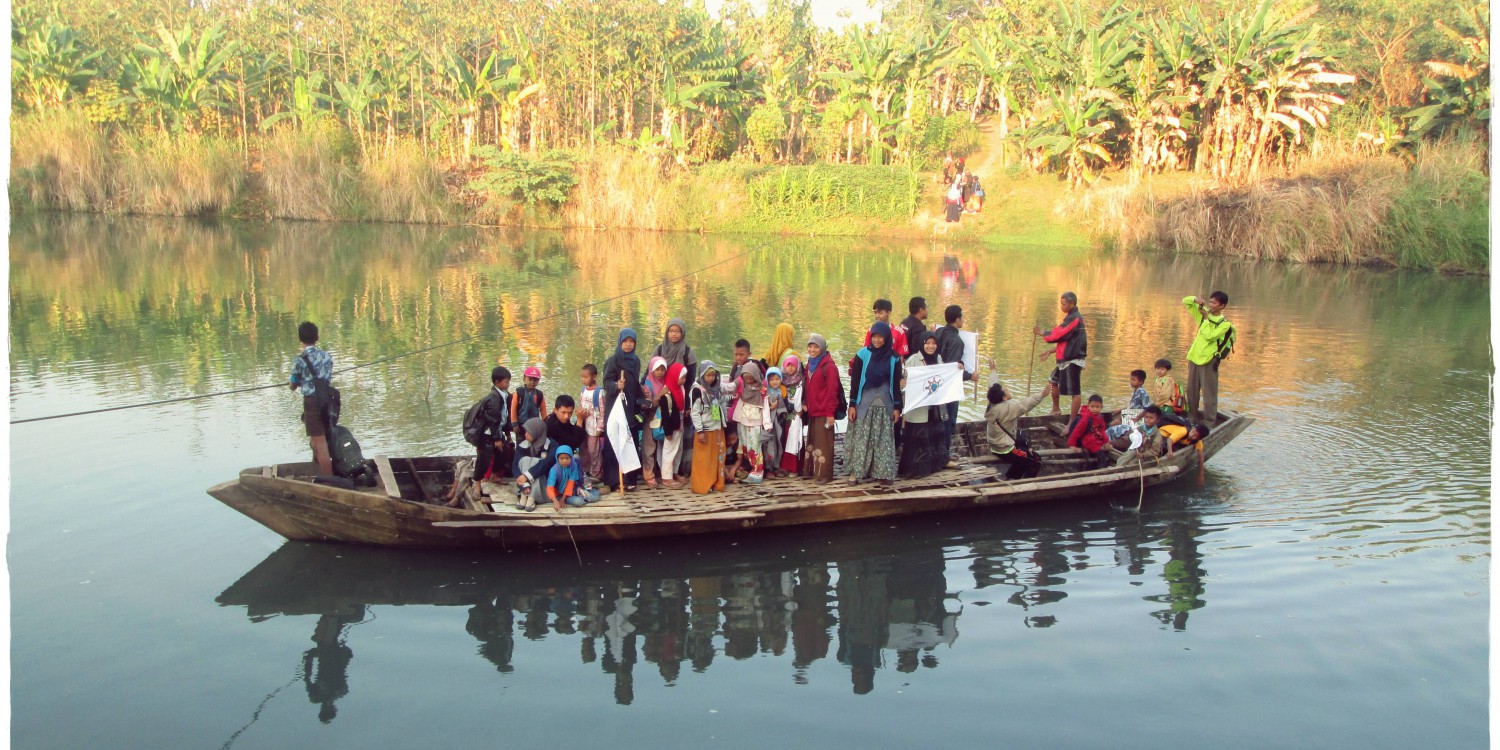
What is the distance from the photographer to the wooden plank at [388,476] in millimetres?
7795

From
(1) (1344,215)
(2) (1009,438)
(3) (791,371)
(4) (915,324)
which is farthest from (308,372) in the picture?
(1) (1344,215)

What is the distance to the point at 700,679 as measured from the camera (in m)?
6.22

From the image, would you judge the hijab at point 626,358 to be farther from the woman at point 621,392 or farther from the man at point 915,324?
the man at point 915,324

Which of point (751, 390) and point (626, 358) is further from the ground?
point (626, 358)

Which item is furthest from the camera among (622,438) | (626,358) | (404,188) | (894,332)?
(404,188)

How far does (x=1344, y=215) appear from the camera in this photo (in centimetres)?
2472

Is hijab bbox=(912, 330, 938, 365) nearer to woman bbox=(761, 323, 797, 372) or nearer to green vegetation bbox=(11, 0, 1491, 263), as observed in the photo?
woman bbox=(761, 323, 797, 372)

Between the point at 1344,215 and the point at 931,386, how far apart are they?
65.9 ft

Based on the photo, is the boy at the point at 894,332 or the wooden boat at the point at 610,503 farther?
the boy at the point at 894,332

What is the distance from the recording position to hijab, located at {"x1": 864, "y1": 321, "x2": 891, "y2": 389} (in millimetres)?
8414

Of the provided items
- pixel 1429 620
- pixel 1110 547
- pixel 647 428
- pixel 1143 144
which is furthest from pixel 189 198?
pixel 1429 620

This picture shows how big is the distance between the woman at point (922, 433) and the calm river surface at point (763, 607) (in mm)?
533

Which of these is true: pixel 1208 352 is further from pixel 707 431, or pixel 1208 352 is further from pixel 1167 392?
pixel 707 431

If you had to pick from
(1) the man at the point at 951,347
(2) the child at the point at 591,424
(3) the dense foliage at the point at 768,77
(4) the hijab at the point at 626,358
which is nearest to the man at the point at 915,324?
(1) the man at the point at 951,347
